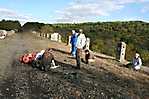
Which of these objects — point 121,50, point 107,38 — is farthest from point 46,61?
point 107,38

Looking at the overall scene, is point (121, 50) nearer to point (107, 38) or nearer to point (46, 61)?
point (46, 61)

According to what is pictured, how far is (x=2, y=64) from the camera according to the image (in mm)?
23000

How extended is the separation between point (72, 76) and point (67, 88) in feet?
9.84

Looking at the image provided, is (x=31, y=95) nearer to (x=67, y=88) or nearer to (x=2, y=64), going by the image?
(x=67, y=88)

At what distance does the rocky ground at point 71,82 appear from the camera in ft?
50.9

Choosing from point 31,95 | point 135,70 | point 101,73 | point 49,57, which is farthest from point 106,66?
point 31,95

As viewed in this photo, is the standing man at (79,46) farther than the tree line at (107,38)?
No

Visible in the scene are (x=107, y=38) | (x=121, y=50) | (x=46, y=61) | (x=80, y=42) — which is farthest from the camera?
(x=107, y=38)

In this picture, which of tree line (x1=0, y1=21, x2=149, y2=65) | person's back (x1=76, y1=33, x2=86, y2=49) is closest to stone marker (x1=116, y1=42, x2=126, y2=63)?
person's back (x1=76, y1=33, x2=86, y2=49)

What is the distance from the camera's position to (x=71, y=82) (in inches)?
712

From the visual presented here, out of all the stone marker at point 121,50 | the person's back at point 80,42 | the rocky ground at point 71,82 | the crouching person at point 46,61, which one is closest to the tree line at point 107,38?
the stone marker at point 121,50

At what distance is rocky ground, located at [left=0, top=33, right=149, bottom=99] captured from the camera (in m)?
15.5

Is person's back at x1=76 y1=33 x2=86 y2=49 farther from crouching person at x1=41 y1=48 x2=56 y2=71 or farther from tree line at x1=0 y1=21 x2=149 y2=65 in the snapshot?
tree line at x1=0 y1=21 x2=149 y2=65

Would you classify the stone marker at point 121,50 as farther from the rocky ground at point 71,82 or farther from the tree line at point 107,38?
the tree line at point 107,38
